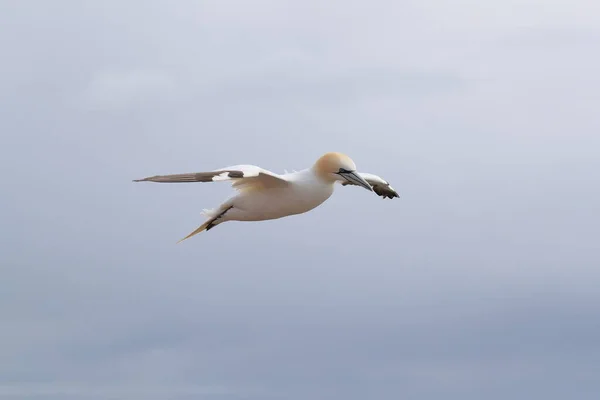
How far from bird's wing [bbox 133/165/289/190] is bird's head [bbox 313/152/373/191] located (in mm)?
787

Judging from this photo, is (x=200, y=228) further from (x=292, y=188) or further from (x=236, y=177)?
(x=236, y=177)

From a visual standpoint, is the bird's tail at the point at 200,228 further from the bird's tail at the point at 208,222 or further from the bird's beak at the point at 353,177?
the bird's beak at the point at 353,177

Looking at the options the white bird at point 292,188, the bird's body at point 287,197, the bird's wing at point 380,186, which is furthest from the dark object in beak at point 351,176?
the bird's wing at point 380,186

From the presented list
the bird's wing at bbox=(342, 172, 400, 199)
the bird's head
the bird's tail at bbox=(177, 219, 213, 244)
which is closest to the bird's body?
the bird's head

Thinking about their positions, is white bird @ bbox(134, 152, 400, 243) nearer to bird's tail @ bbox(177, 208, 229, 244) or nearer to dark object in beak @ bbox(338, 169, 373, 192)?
dark object in beak @ bbox(338, 169, 373, 192)

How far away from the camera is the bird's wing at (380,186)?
79.5 feet

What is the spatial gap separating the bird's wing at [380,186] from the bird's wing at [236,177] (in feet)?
13.2

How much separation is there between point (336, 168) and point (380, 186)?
4808mm

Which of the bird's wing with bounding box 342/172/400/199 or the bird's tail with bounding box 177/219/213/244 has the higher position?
the bird's wing with bounding box 342/172/400/199

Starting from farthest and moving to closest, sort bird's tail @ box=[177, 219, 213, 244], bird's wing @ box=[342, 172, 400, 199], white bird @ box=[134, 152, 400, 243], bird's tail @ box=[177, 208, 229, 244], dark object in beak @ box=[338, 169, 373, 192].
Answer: bird's wing @ box=[342, 172, 400, 199], bird's tail @ box=[177, 219, 213, 244], bird's tail @ box=[177, 208, 229, 244], dark object in beak @ box=[338, 169, 373, 192], white bird @ box=[134, 152, 400, 243]

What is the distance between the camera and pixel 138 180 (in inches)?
718

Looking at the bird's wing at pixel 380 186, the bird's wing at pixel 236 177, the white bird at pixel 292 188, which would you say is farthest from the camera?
the bird's wing at pixel 380 186

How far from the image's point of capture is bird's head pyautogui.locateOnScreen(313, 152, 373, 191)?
20.6 metres

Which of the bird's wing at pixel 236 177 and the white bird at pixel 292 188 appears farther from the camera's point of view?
the white bird at pixel 292 188
